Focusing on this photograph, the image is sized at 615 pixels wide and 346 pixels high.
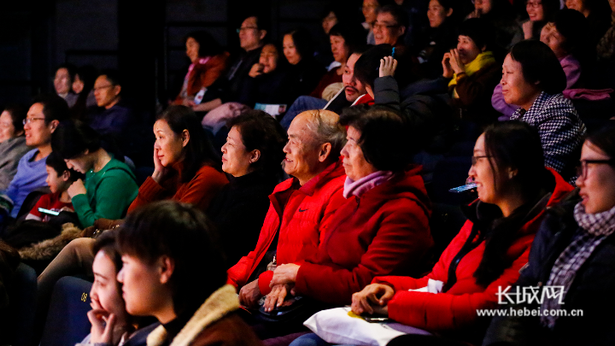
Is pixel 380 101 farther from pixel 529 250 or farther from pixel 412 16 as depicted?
pixel 412 16

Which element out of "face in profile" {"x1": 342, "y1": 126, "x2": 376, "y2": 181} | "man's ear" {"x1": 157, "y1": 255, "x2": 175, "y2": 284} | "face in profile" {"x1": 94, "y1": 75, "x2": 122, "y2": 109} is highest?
"face in profile" {"x1": 342, "y1": 126, "x2": 376, "y2": 181}

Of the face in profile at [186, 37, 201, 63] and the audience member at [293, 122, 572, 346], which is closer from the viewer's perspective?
the audience member at [293, 122, 572, 346]

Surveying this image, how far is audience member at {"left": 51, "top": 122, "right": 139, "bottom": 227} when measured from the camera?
3.81 m

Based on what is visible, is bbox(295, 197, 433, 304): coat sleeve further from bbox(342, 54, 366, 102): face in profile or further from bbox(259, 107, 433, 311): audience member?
bbox(342, 54, 366, 102): face in profile

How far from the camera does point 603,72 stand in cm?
390

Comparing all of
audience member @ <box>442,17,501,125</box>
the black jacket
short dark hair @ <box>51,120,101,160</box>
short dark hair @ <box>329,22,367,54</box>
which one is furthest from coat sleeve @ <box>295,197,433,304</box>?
short dark hair @ <box>329,22,367,54</box>

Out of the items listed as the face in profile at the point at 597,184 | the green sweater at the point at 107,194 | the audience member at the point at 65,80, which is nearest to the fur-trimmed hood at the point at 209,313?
the face in profile at the point at 597,184

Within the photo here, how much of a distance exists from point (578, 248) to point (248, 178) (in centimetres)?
168

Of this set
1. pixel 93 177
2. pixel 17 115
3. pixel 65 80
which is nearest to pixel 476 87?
pixel 93 177

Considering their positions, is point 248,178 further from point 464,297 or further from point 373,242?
point 464,297

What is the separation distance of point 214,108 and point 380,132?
3.42 metres

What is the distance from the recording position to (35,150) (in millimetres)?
4809

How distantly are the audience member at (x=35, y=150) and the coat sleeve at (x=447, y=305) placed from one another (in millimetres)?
3157

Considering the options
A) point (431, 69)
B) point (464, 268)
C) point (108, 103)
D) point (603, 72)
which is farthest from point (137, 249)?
point (108, 103)
